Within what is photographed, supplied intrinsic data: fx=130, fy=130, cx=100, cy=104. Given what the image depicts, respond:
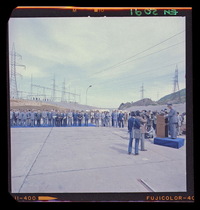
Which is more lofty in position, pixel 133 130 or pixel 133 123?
pixel 133 123

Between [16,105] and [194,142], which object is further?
[16,105]

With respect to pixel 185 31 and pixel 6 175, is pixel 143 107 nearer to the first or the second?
pixel 185 31

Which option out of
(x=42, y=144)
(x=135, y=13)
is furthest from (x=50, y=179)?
(x=135, y=13)

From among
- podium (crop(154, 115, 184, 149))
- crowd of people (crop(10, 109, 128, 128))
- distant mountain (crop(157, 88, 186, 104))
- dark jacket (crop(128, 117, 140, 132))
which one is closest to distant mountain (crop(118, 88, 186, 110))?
distant mountain (crop(157, 88, 186, 104))

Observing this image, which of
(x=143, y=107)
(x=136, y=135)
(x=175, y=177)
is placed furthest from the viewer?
(x=136, y=135)

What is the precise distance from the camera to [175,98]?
1825 mm

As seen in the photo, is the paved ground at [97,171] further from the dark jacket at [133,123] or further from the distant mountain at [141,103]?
the distant mountain at [141,103]

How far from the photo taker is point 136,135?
2.21 m

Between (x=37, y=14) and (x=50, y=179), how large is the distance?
7.21 ft

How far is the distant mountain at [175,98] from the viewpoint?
1740mm

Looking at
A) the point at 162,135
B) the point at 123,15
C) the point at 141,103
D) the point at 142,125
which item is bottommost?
the point at 162,135

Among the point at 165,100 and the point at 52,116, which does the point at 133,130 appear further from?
the point at 52,116

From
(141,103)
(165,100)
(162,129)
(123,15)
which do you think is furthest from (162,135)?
(123,15)

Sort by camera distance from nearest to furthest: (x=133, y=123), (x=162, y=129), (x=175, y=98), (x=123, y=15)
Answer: (x=123, y=15), (x=175, y=98), (x=133, y=123), (x=162, y=129)
